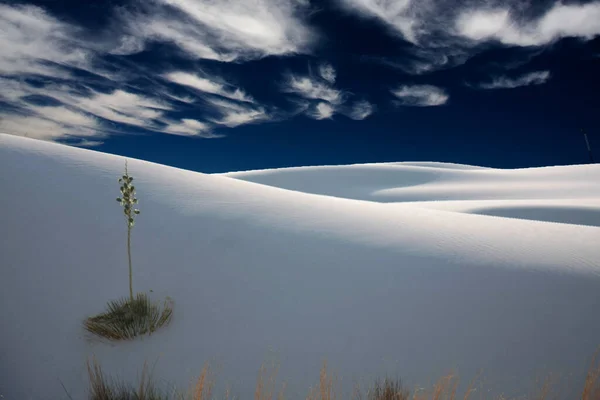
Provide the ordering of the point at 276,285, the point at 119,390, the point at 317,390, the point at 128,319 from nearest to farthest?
the point at 119,390
the point at 317,390
the point at 128,319
the point at 276,285

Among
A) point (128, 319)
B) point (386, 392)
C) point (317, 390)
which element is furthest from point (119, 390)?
point (386, 392)

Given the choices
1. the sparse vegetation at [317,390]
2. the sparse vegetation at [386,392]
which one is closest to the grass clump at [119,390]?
the sparse vegetation at [317,390]

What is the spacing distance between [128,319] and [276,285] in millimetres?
1315

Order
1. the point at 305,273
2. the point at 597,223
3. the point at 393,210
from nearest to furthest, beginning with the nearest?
the point at 305,273 < the point at 393,210 < the point at 597,223

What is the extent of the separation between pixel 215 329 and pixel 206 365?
0.36 metres

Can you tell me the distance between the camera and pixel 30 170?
15.9ft

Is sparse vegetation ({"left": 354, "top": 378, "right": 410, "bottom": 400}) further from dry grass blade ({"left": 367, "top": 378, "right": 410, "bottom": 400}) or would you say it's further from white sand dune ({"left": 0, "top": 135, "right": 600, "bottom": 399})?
white sand dune ({"left": 0, "top": 135, "right": 600, "bottom": 399})

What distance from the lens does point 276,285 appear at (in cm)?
351

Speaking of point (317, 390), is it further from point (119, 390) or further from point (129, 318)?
point (129, 318)

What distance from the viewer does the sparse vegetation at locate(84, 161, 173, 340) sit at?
2.83 metres

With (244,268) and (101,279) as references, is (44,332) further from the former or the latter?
(244,268)

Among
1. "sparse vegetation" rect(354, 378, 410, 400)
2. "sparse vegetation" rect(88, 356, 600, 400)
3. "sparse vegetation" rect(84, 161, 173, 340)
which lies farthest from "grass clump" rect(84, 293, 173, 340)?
"sparse vegetation" rect(354, 378, 410, 400)

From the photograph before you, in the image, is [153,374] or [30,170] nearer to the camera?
[153,374]

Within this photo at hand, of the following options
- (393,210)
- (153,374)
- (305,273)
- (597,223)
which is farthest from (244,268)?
(597,223)
